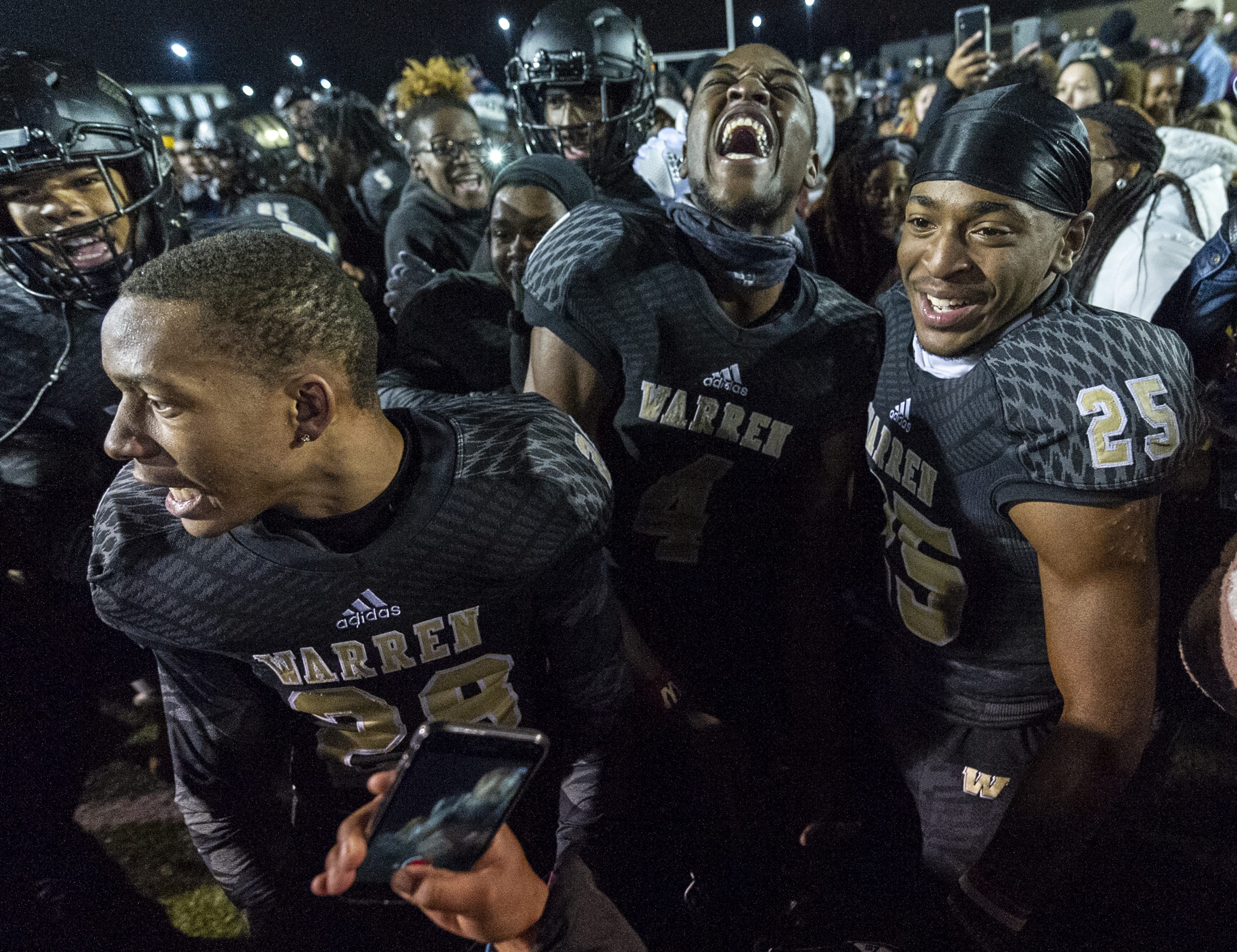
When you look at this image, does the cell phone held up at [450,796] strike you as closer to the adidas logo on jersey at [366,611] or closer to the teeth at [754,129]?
the adidas logo on jersey at [366,611]

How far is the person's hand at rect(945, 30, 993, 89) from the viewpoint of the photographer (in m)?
4.12

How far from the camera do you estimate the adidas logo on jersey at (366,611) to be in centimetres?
139

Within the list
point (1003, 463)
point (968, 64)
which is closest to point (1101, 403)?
point (1003, 463)

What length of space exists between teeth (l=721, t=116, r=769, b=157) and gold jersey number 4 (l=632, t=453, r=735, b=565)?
0.90m

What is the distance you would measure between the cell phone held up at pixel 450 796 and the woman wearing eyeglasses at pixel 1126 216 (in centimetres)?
282

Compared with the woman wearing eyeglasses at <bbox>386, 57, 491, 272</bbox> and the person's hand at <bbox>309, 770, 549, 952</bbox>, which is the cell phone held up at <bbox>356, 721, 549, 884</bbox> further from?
the woman wearing eyeglasses at <bbox>386, 57, 491, 272</bbox>

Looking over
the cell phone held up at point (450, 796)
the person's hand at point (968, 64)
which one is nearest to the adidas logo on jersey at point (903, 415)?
the cell phone held up at point (450, 796)

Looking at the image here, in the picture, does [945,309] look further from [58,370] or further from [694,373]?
[58,370]

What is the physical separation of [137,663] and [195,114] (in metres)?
11.0

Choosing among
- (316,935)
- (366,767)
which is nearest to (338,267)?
(366,767)

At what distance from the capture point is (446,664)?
59.6 inches

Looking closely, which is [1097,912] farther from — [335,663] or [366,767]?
[335,663]

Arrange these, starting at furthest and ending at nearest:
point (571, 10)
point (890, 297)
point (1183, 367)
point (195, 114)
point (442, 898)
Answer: point (195, 114) → point (571, 10) → point (890, 297) → point (1183, 367) → point (442, 898)

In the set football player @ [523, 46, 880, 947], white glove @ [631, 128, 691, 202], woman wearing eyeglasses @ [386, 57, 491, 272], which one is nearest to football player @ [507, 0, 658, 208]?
woman wearing eyeglasses @ [386, 57, 491, 272]
